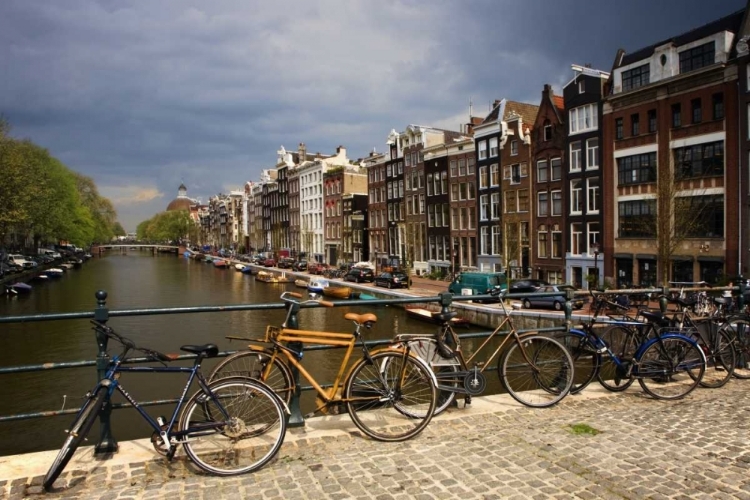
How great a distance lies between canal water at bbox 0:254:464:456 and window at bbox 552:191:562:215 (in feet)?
46.2

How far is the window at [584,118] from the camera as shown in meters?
38.8

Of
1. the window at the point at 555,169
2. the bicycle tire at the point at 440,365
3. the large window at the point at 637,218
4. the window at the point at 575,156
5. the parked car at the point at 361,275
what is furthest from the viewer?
the parked car at the point at 361,275

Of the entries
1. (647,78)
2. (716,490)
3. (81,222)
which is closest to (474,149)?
(647,78)

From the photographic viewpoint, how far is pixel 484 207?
48.8 metres

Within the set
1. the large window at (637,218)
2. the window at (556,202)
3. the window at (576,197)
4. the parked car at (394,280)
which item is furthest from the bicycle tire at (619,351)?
the parked car at (394,280)

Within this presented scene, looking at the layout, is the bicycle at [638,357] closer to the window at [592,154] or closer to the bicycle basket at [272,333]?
the bicycle basket at [272,333]

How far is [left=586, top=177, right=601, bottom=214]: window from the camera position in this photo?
1517 inches

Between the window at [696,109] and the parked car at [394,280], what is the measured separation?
23.5m

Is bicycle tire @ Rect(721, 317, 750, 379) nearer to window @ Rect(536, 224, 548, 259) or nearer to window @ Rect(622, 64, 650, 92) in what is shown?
window @ Rect(622, 64, 650, 92)

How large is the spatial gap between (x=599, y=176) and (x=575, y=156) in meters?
2.82

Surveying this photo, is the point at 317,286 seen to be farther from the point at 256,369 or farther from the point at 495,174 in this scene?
the point at 256,369

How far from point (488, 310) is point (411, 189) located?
29.7 m

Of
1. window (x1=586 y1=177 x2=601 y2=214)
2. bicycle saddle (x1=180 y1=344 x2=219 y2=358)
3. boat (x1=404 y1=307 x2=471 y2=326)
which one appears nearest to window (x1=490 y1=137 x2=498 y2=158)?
window (x1=586 y1=177 x2=601 y2=214)

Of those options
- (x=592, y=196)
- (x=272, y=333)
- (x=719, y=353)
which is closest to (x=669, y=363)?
(x=719, y=353)
